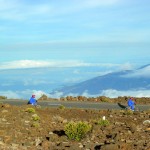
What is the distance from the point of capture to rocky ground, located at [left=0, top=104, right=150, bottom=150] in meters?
19.8

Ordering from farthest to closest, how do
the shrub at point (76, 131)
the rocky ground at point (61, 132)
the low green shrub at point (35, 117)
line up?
the low green shrub at point (35, 117), the shrub at point (76, 131), the rocky ground at point (61, 132)

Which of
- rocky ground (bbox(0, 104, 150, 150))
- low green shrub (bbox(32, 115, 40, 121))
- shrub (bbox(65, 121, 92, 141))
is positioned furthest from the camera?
low green shrub (bbox(32, 115, 40, 121))

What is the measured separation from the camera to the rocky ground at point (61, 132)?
19.8 meters

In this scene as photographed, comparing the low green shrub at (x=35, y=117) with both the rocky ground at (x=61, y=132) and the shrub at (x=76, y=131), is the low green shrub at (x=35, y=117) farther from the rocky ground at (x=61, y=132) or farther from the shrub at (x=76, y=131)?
the shrub at (x=76, y=131)

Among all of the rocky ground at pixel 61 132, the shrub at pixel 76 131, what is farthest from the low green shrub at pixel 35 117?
the shrub at pixel 76 131

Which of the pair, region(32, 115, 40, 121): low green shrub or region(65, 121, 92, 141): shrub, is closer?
region(65, 121, 92, 141): shrub

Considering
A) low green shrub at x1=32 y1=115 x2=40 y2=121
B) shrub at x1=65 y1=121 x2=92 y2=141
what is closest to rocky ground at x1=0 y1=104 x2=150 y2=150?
low green shrub at x1=32 y1=115 x2=40 y2=121

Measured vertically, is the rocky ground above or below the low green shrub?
below

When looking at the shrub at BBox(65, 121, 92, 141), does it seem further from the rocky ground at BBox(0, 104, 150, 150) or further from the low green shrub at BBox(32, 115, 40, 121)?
the low green shrub at BBox(32, 115, 40, 121)

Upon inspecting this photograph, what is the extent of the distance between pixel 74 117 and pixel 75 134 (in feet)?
25.8

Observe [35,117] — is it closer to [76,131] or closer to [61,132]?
[61,132]

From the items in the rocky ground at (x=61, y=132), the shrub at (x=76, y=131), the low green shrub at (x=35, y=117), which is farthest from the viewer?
the low green shrub at (x=35, y=117)

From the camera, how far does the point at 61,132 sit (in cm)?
2323

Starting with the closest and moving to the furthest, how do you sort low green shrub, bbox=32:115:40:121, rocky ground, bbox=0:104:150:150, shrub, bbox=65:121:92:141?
rocky ground, bbox=0:104:150:150 → shrub, bbox=65:121:92:141 → low green shrub, bbox=32:115:40:121
